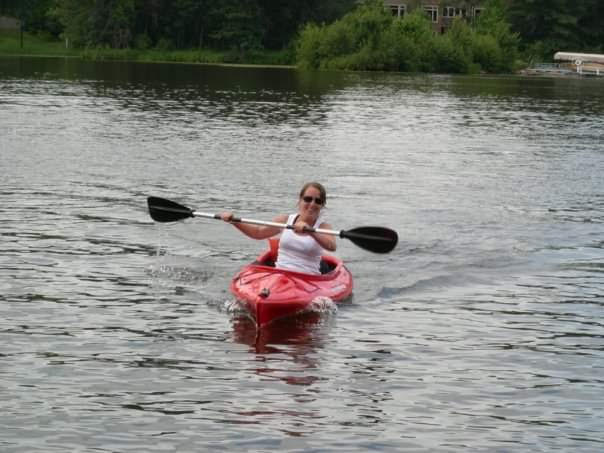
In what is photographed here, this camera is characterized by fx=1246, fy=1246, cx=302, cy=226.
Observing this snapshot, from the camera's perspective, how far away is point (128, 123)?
139 ft

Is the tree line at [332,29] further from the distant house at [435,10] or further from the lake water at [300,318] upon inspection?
the lake water at [300,318]

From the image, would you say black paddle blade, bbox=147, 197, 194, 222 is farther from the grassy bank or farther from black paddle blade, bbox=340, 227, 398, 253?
the grassy bank

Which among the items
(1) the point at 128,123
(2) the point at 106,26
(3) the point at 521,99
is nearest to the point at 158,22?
(2) the point at 106,26

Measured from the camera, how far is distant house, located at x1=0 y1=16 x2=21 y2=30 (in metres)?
133

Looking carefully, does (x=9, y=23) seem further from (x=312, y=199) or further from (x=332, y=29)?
(x=312, y=199)

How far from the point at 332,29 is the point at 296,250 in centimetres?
9102

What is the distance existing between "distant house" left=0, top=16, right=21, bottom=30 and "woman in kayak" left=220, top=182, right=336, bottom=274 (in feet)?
400

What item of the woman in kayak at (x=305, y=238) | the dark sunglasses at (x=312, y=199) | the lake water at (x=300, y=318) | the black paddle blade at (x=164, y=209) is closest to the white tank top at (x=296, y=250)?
the woman in kayak at (x=305, y=238)

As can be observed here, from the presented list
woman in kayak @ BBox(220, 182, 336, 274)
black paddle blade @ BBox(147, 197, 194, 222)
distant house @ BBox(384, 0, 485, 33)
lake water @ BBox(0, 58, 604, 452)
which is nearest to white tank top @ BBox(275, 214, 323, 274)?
woman in kayak @ BBox(220, 182, 336, 274)

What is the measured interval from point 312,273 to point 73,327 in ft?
10.7

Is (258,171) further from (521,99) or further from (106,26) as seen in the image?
(106,26)

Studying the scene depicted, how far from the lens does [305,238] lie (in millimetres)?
16297

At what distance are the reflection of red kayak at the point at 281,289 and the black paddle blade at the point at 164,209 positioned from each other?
63.8 inches

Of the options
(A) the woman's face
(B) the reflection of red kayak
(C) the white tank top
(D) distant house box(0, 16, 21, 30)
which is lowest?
(B) the reflection of red kayak
